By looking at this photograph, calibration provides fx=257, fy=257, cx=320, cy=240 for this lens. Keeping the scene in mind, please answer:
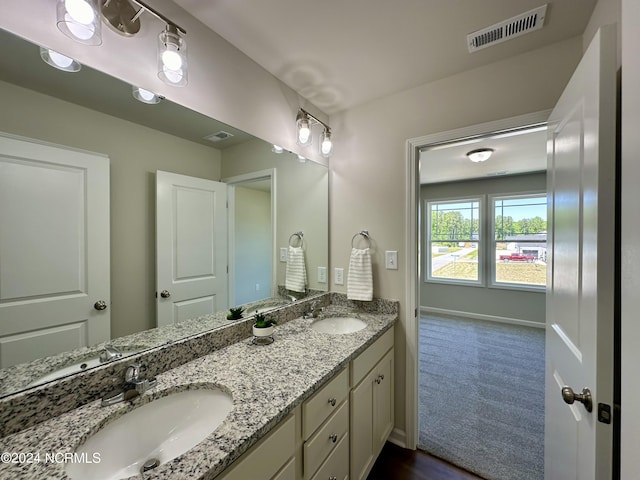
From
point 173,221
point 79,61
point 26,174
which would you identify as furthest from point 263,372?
point 79,61

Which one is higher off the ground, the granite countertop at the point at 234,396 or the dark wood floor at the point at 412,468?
the granite countertop at the point at 234,396

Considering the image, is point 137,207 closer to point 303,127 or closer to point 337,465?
point 303,127

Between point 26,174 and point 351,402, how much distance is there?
1545 millimetres

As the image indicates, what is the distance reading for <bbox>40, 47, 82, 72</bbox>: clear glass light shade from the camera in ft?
2.66

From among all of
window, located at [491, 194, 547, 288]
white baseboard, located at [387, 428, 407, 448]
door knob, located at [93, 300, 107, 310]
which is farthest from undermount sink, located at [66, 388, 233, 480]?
window, located at [491, 194, 547, 288]

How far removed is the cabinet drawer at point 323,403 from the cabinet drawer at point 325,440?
0.04 meters

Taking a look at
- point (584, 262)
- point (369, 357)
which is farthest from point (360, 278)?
point (584, 262)

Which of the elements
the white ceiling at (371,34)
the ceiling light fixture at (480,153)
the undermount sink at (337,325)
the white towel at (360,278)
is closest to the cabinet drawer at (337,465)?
the undermount sink at (337,325)

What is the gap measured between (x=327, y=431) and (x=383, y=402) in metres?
0.71

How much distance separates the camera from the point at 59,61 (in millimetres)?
834

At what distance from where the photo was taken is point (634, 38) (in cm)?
57

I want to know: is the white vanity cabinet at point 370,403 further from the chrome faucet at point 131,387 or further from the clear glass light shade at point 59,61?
the clear glass light shade at point 59,61

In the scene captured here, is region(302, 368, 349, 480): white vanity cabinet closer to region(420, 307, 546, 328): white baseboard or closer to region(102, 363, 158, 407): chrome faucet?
region(102, 363, 158, 407): chrome faucet

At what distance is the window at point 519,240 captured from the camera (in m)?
4.15
